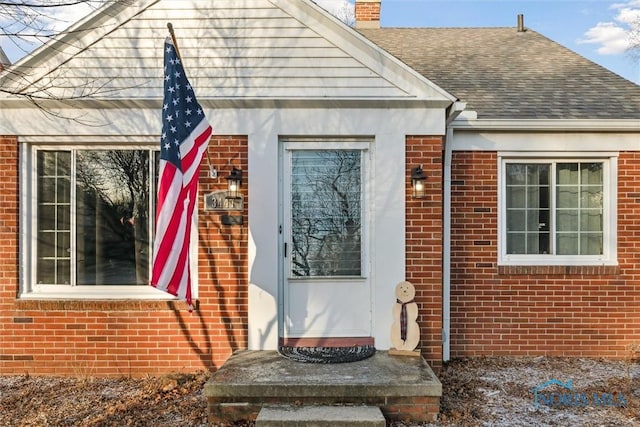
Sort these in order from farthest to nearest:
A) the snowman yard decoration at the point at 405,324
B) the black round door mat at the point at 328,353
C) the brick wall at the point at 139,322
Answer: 1. the brick wall at the point at 139,322
2. the snowman yard decoration at the point at 405,324
3. the black round door mat at the point at 328,353

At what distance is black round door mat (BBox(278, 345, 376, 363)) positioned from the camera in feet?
14.6

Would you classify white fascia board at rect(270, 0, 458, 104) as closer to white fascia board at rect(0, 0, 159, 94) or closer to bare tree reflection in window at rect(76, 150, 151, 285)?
white fascia board at rect(0, 0, 159, 94)

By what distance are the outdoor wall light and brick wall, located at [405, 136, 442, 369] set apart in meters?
1.90

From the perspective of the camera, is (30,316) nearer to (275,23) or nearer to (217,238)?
(217,238)

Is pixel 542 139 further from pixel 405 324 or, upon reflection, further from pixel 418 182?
pixel 405 324

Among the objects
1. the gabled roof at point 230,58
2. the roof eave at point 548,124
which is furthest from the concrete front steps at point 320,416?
the roof eave at point 548,124

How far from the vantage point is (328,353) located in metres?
4.69

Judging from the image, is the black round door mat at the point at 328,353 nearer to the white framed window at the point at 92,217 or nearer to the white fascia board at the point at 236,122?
the white framed window at the point at 92,217

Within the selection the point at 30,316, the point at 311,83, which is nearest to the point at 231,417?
the point at 30,316

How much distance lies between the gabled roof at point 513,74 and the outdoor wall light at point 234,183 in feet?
10.5

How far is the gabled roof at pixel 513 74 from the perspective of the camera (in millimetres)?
5777

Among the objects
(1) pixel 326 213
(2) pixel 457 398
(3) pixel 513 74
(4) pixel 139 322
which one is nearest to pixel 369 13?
(3) pixel 513 74

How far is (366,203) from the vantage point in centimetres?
505

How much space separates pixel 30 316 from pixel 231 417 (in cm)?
279
